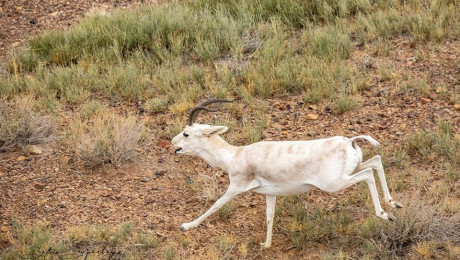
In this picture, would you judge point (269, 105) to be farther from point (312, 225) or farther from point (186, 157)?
point (312, 225)

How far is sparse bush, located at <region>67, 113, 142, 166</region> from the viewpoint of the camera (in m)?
10.3

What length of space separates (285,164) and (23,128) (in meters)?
4.25

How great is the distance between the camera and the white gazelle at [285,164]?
26.7 ft

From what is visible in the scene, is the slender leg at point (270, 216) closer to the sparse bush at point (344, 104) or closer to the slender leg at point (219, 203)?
the slender leg at point (219, 203)

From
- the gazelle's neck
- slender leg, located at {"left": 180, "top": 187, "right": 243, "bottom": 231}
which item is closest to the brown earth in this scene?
slender leg, located at {"left": 180, "top": 187, "right": 243, "bottom": 231}

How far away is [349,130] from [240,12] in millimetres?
3817

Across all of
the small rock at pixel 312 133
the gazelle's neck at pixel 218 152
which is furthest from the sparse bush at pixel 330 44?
the gazelle's neck at pixel 218 152

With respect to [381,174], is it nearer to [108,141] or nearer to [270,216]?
[270,216]

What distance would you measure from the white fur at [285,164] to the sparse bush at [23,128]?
273 cm

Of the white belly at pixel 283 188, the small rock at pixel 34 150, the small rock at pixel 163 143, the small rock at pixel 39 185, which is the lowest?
the small rock at pixel 163 143

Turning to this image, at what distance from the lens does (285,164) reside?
8.37m

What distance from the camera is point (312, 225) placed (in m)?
8.94

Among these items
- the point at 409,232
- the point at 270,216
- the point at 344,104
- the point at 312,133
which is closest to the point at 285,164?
the point at 270,216

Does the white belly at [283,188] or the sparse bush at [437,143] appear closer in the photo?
the white belly at [283,188]
